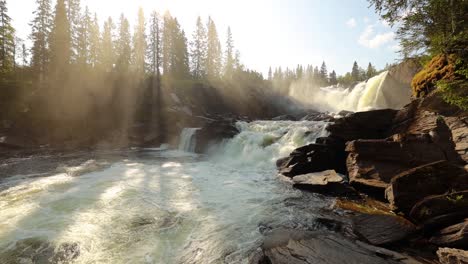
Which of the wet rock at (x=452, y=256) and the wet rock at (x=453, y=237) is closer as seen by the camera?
the wet rock at (x=452, y=256)

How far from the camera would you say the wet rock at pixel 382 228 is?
6.76m

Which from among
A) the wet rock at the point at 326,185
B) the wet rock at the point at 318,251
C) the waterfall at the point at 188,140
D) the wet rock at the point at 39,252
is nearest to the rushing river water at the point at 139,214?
the wet rock at the point at 39,252

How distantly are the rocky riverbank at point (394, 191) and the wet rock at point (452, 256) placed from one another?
20 millimetres

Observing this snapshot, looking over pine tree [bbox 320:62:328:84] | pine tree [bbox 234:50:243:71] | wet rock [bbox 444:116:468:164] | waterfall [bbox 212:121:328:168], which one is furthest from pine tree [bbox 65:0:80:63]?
pine tree [bbox 320:62:328:84]

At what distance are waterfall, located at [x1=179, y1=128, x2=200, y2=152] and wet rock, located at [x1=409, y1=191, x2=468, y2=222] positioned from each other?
23226 mm

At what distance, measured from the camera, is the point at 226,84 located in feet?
200

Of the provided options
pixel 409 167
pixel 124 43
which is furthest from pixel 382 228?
pixel 124 43

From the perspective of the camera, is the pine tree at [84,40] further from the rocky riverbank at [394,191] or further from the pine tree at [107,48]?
the rocky riverbank at [394,191]

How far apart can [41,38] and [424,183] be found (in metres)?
52.5

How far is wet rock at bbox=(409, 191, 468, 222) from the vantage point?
22.6ft

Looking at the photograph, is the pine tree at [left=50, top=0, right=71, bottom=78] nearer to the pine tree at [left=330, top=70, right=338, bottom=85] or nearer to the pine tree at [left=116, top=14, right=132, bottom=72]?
the pine tree at [left=116, top=14, right=132, bottom=72]

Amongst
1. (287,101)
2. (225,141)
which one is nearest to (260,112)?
(287,101)

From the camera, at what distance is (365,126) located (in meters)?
15.1

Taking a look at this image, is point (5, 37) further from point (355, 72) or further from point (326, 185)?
point (355, 72)
